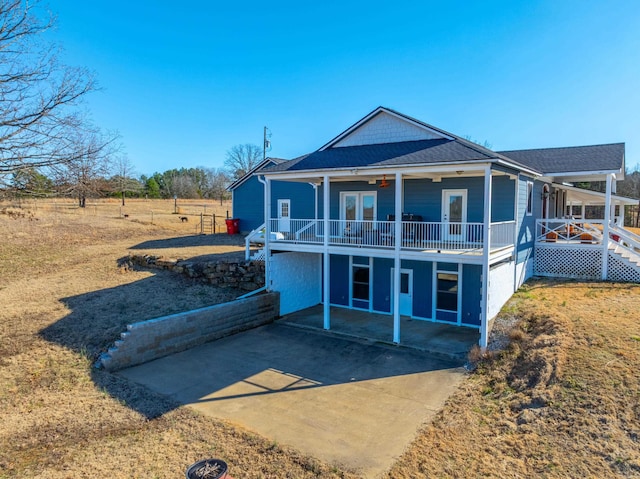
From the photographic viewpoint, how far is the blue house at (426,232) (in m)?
12.0

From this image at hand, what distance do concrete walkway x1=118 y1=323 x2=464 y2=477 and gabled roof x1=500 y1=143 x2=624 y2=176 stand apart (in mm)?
9425

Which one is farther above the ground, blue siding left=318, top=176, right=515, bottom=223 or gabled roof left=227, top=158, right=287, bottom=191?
gabled roof left=227, top=158, right=287, bottom=191

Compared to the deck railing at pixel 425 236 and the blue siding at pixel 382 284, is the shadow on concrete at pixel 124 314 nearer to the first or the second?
the deck railing at pixel 425 236

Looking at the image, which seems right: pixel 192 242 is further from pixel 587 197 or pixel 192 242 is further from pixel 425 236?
pixel 587 197

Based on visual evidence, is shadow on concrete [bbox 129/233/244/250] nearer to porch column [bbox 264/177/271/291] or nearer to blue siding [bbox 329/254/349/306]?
blue siding [bbox 329/254/349/306]

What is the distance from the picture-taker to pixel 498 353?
10.1 metres

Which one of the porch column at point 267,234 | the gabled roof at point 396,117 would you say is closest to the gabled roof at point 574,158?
the gabled roof at point 396,117

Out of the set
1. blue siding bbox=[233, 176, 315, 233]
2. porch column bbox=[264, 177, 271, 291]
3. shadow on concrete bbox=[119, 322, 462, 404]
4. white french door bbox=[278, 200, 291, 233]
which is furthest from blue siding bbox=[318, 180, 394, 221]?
white french door bbox=[278, 200, 291, 233]

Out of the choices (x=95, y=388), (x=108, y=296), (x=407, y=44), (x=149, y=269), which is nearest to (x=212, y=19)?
(x=407, y=44)

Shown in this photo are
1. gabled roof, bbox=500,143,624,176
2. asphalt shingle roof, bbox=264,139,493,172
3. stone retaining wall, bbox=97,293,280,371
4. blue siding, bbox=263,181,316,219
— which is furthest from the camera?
blue siding, bbox=263,181,316,219

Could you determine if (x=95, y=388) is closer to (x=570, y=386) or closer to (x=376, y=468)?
(x=376, y=468)

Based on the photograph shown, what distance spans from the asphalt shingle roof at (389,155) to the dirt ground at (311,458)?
5118 millimetres

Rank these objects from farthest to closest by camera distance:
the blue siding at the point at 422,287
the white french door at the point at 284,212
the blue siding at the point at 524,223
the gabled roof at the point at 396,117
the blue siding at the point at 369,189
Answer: the white french door at the point at 284,212
the blue siding at the point at 369,189
the blue siding at the point at 422,287
the blue siding at the point at 524,223
the gabled roof at the point at 396,117

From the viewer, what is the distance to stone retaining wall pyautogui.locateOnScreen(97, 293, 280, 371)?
10.3 meters
